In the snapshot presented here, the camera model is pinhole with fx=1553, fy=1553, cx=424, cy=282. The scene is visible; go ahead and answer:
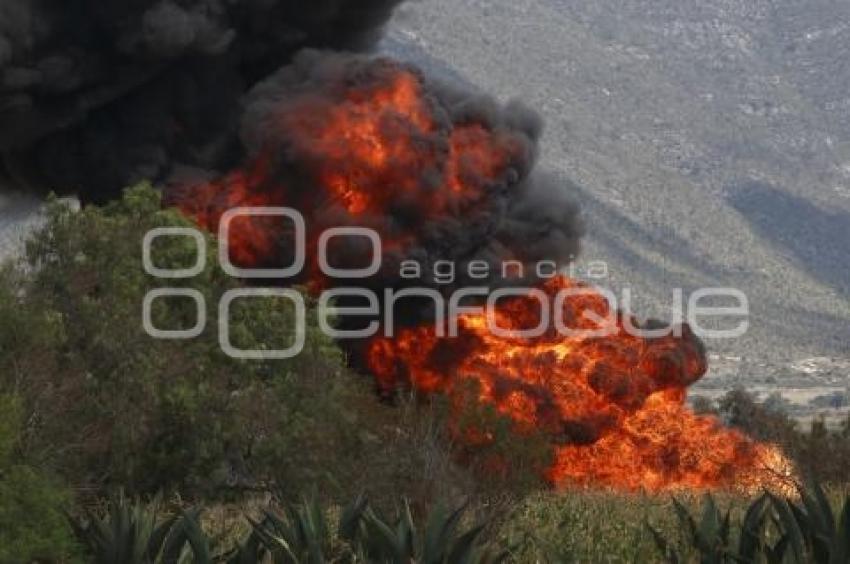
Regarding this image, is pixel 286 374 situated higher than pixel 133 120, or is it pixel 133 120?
pixel 133 120

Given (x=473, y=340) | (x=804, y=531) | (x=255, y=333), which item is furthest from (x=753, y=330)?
(x=804, y=531)

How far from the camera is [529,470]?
32469mm

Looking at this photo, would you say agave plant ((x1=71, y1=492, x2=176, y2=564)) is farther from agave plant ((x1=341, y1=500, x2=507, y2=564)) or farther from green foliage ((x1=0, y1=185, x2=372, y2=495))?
green foliage ((x1=0, y1=185, x2=372, y2=495))

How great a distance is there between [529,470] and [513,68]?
165024 mm

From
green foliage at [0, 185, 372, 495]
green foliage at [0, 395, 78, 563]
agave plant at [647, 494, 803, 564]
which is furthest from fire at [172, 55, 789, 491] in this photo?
green foliage at [0, 395, 78, 563]

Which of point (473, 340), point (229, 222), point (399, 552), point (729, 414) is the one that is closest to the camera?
point (399, 552)

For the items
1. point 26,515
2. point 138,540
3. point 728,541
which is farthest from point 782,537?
point 26,515

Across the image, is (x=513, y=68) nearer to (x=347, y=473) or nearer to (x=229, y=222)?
(x=229, y=222)

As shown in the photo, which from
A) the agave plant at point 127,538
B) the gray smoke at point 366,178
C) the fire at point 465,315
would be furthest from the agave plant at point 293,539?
the gray smoke at point 366,178
